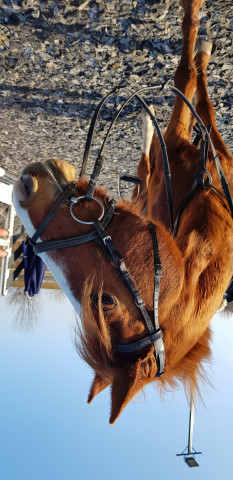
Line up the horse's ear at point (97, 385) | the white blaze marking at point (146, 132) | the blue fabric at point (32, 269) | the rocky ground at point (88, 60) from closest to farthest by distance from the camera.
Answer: the horse's ear at point (97, 385) → the blue fabric at point (32, 269) → the rocky ground at point (88, 60) → the white blaze marking at point (146, 132)

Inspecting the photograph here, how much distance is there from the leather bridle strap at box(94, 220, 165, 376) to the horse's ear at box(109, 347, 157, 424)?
4 cm

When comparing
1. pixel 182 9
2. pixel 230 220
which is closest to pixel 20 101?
pixel 182 9

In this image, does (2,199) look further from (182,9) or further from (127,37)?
(182,9)

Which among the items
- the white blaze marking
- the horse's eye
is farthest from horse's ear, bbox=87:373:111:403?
the white blaze marking

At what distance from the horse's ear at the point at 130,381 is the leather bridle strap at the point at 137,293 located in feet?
0.14

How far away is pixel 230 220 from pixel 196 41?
1.76 metres

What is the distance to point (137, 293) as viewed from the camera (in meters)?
1.43

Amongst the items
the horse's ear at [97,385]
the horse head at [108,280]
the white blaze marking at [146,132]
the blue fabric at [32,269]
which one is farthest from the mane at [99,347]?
the white blaze marking at [146,132]

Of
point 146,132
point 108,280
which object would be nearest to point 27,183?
point 108,280

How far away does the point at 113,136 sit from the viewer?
4.35 metres

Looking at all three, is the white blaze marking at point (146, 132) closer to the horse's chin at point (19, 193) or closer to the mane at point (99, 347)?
the horse's chin at point (19, 193)

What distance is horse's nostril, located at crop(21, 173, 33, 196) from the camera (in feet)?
4.84

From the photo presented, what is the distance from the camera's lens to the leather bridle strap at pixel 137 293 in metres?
1.43

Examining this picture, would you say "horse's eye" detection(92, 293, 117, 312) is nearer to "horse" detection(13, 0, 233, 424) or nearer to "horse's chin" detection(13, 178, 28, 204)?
"horse" detection(13, 0, 233, 424)
